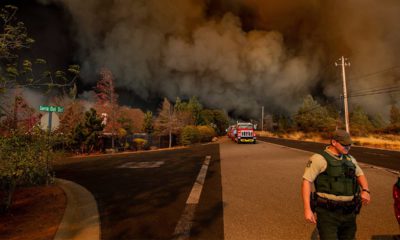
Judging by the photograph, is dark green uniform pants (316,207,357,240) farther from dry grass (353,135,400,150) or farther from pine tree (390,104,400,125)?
pine tree (390,104,400,125)

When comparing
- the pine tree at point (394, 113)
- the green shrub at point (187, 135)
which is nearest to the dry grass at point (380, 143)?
the green shrub at point (187, 135)

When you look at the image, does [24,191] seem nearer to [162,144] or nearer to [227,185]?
[227,185]

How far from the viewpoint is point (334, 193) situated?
311 centimetres

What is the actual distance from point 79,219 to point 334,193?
458 cm

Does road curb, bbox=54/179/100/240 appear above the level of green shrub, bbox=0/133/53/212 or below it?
below

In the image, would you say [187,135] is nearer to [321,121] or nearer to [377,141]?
[377,141]

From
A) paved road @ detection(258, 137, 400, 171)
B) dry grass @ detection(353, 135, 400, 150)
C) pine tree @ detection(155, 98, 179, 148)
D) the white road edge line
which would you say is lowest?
the white road edge line

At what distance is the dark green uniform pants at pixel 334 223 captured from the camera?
3052mm

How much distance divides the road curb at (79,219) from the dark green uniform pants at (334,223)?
11.1 feet

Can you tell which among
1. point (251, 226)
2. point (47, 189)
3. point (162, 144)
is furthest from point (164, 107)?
point (251, 226)

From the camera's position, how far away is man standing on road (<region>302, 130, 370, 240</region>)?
308cm

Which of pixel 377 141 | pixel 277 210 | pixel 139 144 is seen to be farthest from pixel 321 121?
pixel 277 210

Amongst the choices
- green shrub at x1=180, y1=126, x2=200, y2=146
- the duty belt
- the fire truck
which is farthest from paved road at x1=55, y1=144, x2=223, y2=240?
green shrub at x1=180, y1=126, x2=200, y2=146

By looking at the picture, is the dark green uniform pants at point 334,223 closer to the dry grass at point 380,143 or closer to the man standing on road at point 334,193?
the man standing on road at point 334,193
